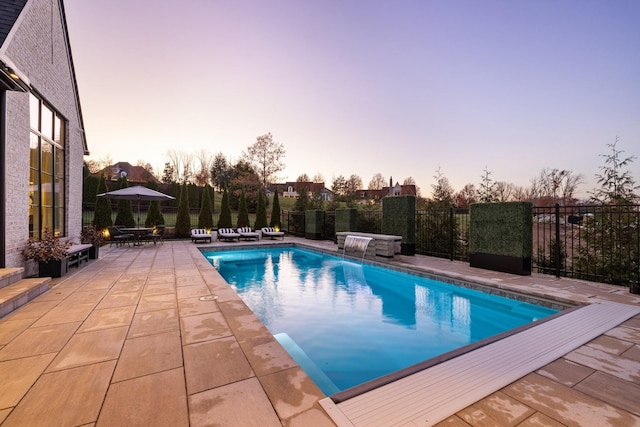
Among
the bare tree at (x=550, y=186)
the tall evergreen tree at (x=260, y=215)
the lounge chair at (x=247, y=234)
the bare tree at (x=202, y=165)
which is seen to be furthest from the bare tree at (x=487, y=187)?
the bare tree at (x=202, y=165)

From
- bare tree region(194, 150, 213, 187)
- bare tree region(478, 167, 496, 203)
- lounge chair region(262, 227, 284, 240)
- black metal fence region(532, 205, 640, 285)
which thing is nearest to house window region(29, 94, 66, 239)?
lounge chair region(262, 227, 284, 240)

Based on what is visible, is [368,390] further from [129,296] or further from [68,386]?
[129,296]

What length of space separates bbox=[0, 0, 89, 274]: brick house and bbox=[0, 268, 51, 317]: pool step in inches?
23.4

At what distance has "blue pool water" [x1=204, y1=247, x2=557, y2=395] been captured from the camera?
373cm

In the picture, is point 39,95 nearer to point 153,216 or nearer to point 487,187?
point 153,216

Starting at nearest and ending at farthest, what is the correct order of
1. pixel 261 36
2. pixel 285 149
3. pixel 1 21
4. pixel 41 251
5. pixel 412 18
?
pixel 1 21, pixel 41 251, pixel 412 18, pixel 261 36, pixel 285 149

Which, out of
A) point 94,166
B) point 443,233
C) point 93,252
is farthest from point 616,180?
point 94,166

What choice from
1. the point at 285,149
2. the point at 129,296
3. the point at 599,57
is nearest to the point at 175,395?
the point at 129,296

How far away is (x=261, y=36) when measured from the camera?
34.3ft

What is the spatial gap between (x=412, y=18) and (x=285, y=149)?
69.5 ft

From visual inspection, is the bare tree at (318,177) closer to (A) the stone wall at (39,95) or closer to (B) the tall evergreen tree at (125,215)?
(B) the tall evergreen tree at (125,215)

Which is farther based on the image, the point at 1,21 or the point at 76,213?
the point at 76,213

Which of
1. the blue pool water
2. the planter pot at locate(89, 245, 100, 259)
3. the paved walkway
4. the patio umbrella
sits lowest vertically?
the blue pool water

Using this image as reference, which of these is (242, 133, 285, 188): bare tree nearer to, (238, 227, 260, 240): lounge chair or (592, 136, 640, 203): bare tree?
(238, 227, 260, 240): lounge chair
